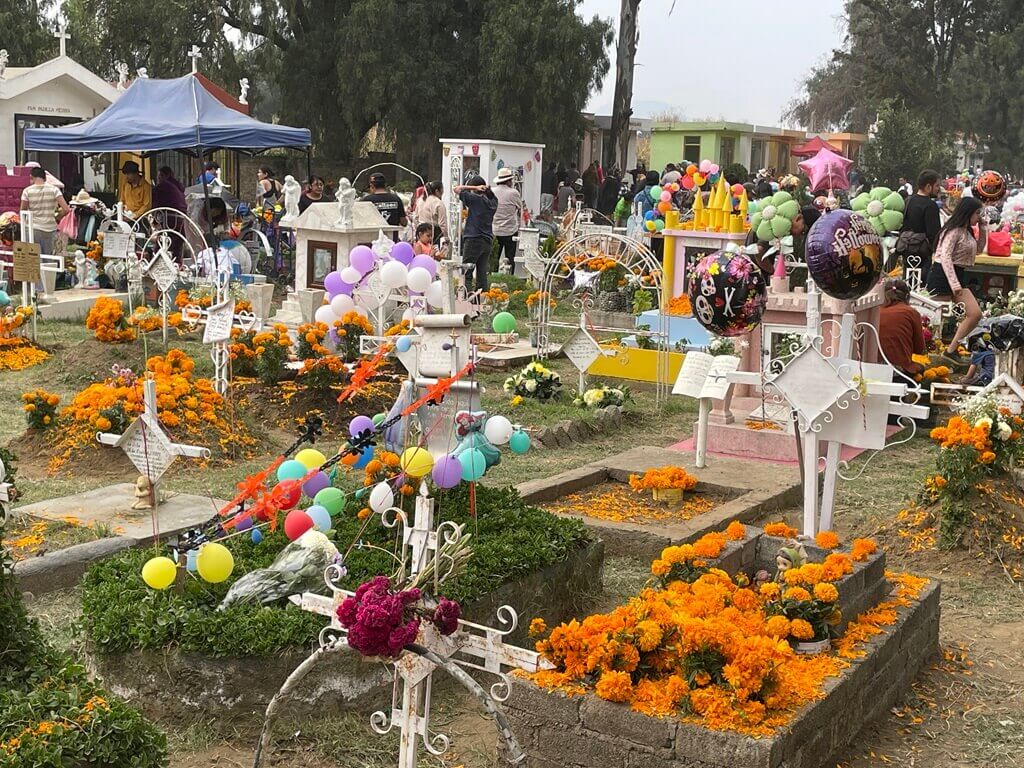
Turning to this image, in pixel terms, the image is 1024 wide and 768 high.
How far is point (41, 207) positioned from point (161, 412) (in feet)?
30.1

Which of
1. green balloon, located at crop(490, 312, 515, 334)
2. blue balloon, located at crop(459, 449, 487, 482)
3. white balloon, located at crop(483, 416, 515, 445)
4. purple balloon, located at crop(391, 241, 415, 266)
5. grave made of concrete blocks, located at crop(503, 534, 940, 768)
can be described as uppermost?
purple balloon, located at crop(391, 241, 415, 266)

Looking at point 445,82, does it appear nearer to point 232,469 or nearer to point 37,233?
point 37,233

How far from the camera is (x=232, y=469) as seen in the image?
8961mm

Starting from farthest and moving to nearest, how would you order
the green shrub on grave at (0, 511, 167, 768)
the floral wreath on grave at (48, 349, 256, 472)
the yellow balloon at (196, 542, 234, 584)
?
the floral wreath on grave at (48, 349, 256, 472) → the yellow balloon at (196, 542, 234, 584) → the green shrub on grave at (0, 511, 167, 768)

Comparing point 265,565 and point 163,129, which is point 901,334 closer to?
point 265,565

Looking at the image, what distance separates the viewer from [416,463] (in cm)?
525

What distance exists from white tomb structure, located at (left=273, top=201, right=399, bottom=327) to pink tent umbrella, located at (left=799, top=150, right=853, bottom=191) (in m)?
16.2

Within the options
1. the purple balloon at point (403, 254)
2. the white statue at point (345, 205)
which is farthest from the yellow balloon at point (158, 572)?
the white statue at point (345, 205)

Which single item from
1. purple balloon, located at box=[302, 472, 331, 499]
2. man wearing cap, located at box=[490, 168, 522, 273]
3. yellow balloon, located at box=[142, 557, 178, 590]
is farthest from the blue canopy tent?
yellow balloon, located at box=[142, 557, 178, 590]

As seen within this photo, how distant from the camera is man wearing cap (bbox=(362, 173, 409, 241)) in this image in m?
17.6

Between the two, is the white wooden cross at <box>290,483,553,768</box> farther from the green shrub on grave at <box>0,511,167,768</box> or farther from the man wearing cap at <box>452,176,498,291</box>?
the man wearing cap at <box>452,176,498,291</box>

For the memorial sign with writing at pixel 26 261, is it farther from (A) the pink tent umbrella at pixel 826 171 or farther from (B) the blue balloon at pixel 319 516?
(A) the pink tent umbrella at pixel 826 171

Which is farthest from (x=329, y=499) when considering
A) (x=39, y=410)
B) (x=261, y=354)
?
(x=261, y=354)

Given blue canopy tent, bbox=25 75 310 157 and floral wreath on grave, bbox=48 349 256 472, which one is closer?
floral wreath on grave, bbox=48 349 256 472
